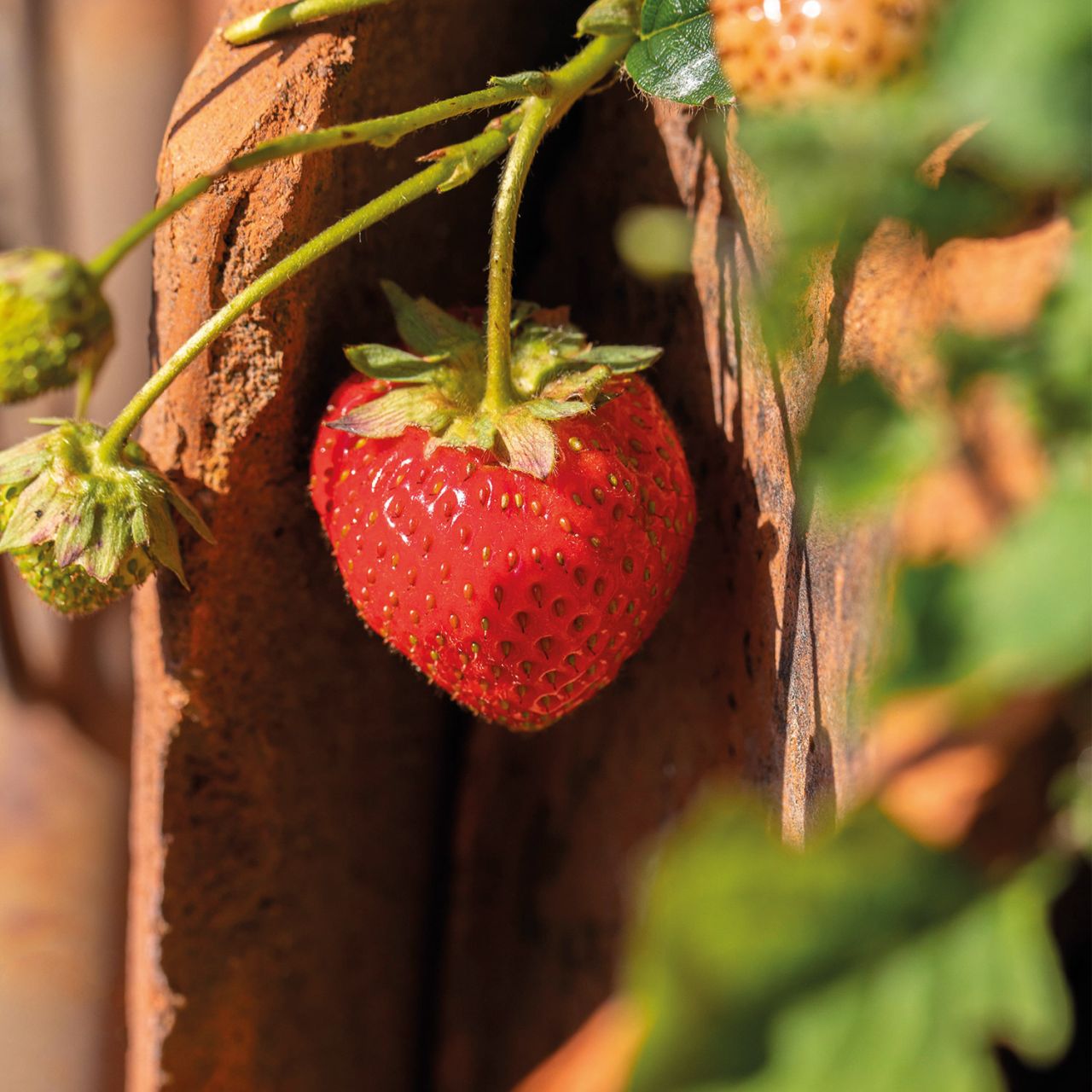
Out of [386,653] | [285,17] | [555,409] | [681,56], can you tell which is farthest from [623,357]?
[386,653]

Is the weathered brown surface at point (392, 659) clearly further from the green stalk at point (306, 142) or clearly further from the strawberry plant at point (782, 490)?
the green stalk at point (306, 142)

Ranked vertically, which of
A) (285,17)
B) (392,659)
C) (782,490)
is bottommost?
(392,659)

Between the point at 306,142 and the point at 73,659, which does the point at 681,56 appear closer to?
the point at 306,142

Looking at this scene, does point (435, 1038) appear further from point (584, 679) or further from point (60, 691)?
point (584, 679)

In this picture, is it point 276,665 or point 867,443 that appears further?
point 276,665

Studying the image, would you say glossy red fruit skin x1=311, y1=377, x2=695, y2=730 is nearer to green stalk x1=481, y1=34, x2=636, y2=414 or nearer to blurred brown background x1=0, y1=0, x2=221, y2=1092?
green stalk x1=481, y1=34, x2=636, y2=414

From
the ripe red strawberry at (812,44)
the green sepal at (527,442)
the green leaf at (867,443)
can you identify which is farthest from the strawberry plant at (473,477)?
the green leaf at (867,443)

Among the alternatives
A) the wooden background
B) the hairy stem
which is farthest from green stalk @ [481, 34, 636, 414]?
the wooden background
